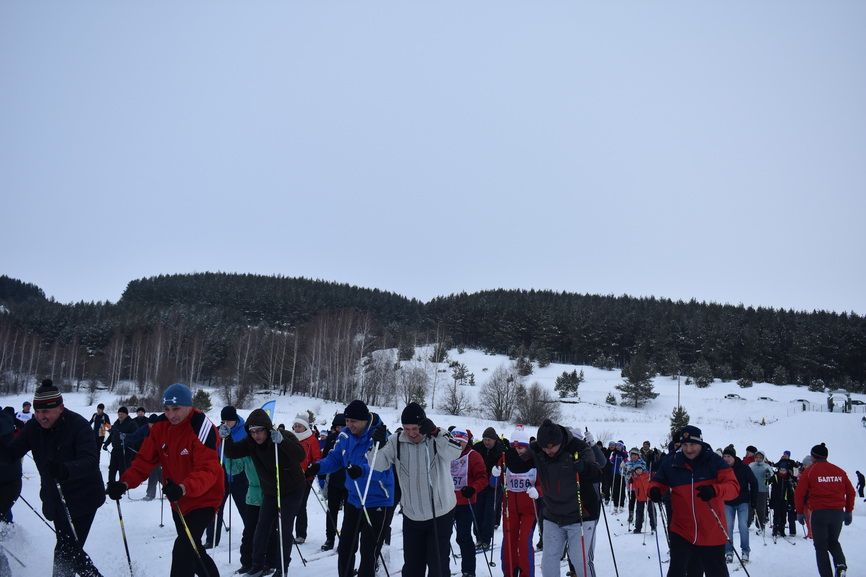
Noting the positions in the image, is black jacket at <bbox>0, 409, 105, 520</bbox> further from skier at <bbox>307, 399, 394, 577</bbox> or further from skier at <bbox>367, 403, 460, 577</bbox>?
skier at <bbox>367, 403, 460, 577</bbox>

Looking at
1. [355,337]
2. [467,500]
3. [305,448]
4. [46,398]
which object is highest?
[355,337]

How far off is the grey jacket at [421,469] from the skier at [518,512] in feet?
4.96

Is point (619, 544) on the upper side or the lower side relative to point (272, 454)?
lower

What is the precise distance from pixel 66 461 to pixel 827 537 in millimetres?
9652

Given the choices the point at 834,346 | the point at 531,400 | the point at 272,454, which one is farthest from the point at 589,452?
the point at 834,346

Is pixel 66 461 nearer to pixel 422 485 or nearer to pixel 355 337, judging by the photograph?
pixel 422 485

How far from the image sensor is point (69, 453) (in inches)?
216

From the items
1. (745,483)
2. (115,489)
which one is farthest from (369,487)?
(745,483)

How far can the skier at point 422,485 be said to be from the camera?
565 centimetres

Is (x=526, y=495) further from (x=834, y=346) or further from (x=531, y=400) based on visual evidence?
(x=834, y=346)

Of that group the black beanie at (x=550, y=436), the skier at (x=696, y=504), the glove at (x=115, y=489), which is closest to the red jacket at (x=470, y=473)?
the black beanie at (x=550, y=436)

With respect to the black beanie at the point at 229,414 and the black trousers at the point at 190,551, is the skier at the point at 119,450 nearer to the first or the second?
the black beanie at the point at 229,414

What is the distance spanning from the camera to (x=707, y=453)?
6.03 meters

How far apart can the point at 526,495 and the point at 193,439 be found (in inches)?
157
